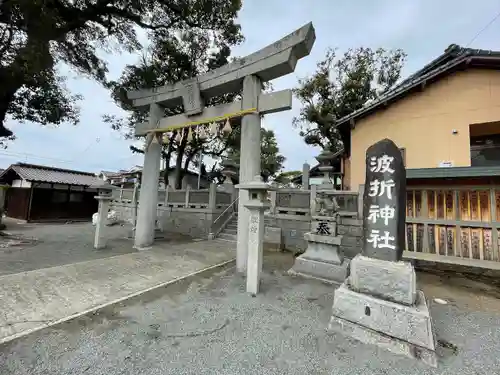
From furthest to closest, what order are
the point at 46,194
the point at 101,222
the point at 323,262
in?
the point at 46,194 < the point at 101,222 < the point at 323,262

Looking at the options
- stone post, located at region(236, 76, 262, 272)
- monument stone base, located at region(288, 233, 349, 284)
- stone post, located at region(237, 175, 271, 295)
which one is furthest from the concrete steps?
stone post, located at region(237, 175, 271, 295)

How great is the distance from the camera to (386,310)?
3.12 metres

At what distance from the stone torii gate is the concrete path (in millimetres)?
1693

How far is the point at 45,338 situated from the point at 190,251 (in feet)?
17.3

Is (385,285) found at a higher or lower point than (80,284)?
higher

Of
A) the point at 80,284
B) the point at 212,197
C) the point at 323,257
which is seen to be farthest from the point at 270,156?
the point at 80,284

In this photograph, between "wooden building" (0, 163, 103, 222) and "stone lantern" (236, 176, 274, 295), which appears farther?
"wooden building" (0, 163, 103, 222)

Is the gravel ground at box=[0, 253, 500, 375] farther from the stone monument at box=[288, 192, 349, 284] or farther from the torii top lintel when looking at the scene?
the torii top lintel

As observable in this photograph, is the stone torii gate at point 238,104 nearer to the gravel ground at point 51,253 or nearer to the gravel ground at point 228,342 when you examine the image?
the gravel ground at point 51,253

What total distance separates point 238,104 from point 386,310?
18.7 ft

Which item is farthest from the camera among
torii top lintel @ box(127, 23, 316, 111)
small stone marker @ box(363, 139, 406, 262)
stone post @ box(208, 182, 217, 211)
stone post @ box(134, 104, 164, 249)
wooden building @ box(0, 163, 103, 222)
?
wooden building @ box(0, 163, 103, 222)

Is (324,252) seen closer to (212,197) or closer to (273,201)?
(273,201)

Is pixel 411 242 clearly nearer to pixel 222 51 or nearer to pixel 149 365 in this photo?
pixel 149 365

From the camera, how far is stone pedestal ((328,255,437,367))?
9.48 ft
